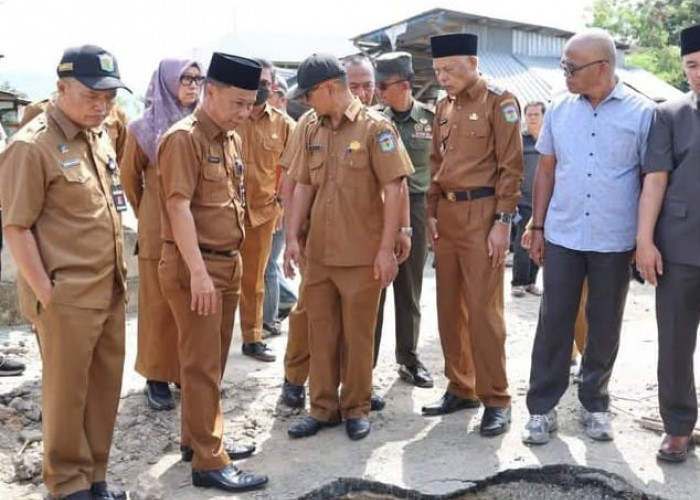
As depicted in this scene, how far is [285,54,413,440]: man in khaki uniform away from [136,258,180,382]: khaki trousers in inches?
30.9

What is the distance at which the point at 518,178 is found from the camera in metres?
3.75

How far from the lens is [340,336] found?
3.92 metres

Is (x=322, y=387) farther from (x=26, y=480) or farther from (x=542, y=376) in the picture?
(x=26, y=480)

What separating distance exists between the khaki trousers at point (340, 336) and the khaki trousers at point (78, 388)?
3.28 ft

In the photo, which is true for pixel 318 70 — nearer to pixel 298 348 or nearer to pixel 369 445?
pixel 298 348

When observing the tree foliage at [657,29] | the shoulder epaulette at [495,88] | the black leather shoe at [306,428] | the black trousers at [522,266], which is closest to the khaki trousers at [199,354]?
the black leather shoe at [306,428]

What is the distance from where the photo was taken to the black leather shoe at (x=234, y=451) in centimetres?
360

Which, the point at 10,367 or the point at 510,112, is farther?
the point at 10,367

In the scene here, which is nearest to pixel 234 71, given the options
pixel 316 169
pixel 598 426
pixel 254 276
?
pixel 316 169

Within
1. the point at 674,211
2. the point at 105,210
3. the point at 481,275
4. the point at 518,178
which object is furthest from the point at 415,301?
the point at 105,210

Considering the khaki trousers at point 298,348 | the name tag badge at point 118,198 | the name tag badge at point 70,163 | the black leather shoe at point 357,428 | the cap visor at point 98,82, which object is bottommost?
the black leather shoe at point 357,428

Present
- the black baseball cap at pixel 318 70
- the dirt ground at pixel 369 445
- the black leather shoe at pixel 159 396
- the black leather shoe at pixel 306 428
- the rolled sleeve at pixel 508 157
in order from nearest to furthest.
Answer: the dirt ground at pixel 369 445 → the black baseball cap at pixel 318 70 → the rolled sleeve at pixel 508 157 → the black leather shoe at pixel 306 428 → the black leather shoe at pixel 159 396

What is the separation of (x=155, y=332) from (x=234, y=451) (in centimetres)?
87

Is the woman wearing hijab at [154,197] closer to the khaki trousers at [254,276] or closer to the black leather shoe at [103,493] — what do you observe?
the khaki trousers at [254,276]
